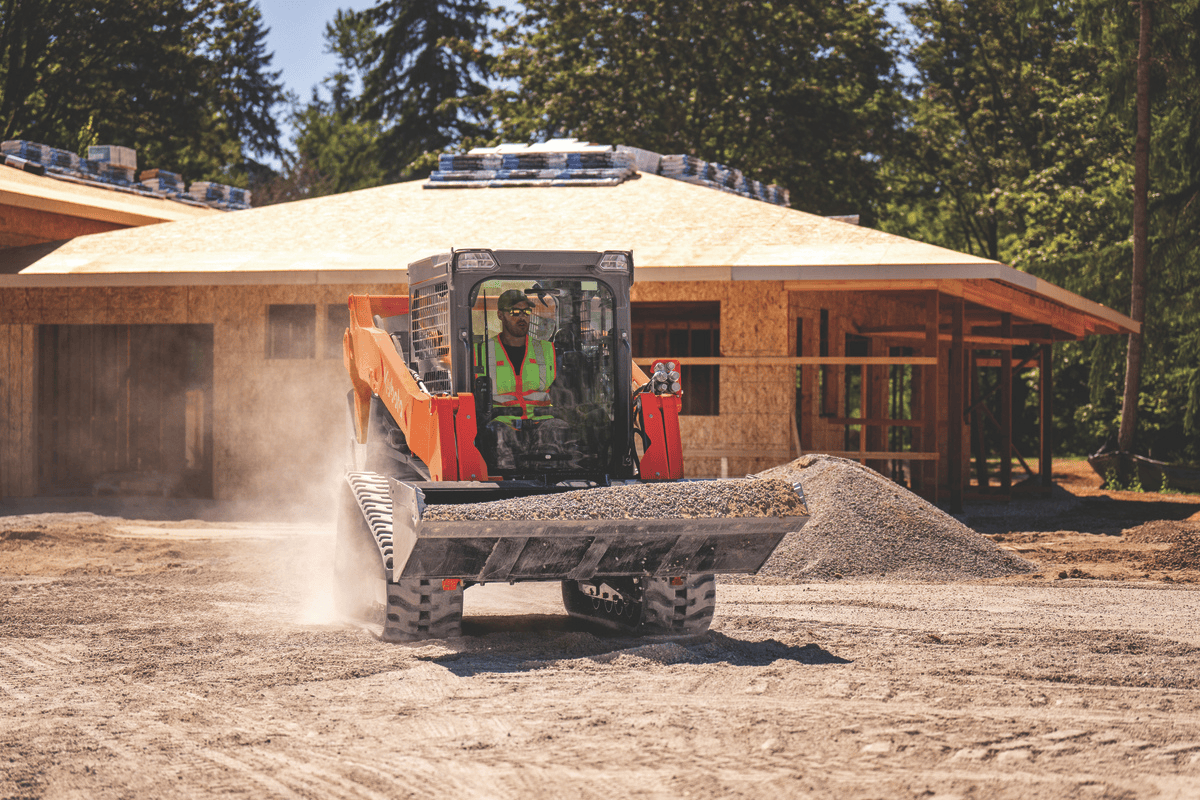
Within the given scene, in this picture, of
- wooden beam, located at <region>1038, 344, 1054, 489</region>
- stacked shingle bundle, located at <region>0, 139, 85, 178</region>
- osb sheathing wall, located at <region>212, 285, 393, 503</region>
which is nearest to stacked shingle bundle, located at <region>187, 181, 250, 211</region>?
stacked shingle bundle, located at <region>0, 139, 85, 178</region>

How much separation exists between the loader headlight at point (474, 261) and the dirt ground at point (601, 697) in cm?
237

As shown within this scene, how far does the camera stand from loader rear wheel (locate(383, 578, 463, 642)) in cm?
764

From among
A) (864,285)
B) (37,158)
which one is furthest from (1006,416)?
(37,158)

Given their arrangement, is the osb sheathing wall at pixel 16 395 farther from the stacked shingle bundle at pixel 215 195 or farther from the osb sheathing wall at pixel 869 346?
the osb sheathing wall at pixel 869 346

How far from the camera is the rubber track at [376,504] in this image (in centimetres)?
748

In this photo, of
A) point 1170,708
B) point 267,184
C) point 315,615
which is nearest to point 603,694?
point 1170,708

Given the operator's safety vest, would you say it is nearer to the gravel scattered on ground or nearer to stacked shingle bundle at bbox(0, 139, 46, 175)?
the gravel scattered on ground

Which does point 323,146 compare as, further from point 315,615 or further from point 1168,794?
point 1168,794

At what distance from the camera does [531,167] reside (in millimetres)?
22594

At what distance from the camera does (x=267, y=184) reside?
4778cm

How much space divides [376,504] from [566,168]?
15.5 metres

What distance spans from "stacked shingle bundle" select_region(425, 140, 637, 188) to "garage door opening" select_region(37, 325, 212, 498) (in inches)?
211

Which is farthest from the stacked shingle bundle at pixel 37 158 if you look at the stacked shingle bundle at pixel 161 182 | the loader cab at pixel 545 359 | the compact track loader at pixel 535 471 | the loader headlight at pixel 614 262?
the loader headlight at pixel 614 262

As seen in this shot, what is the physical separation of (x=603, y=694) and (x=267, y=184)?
44.3 meters
